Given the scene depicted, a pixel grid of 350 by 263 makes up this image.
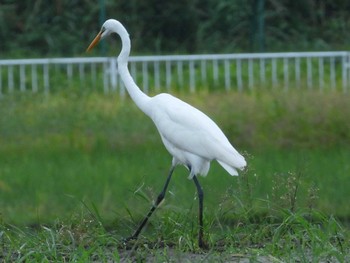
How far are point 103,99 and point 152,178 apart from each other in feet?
8.38

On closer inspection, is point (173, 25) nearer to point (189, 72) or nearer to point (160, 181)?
point (189, 72)

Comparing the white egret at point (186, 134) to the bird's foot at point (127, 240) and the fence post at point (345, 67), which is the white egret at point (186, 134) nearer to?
the bird's foot at point (127, 240)

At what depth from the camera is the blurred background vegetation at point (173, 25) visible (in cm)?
1567

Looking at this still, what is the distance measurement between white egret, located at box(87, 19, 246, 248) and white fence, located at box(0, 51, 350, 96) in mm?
5770

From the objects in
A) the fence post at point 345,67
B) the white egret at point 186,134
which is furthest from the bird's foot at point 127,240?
the fence post at point 345,67

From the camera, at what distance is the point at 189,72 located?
13.9m

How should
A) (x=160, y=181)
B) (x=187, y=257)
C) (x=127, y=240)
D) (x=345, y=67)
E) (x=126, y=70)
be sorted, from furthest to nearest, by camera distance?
(x=345, y=67) < (x=160, y=181) < (x=126, y=70) < (x=127, y=240) < (x=187, y=257)

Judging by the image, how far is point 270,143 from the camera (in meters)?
12.1

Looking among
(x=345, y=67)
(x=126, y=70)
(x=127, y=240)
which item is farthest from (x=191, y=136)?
(x=345, y=67)

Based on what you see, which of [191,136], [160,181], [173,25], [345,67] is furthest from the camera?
[173,25]

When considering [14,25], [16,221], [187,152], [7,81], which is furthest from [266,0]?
[187,152]

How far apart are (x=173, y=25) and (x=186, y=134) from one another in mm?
8977

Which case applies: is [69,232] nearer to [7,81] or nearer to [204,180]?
[204,180]

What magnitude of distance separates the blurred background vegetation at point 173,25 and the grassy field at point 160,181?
2.58 metres
